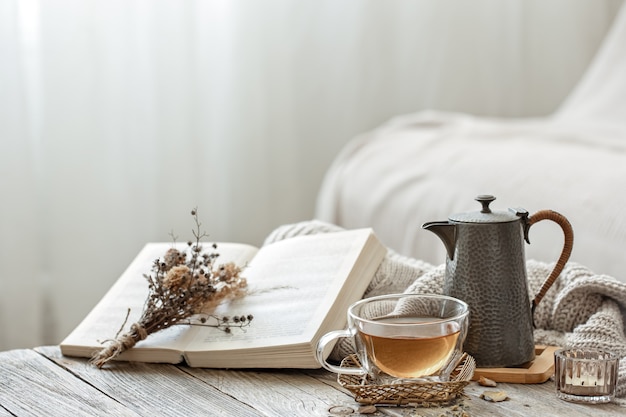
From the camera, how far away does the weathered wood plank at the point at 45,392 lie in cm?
80

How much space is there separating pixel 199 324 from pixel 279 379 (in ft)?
0.39

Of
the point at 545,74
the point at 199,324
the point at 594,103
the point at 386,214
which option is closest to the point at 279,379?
the point at 199,324

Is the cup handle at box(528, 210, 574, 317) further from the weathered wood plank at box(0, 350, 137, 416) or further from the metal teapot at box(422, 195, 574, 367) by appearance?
the weathered wood plank at box(0, 350, 137, 416)

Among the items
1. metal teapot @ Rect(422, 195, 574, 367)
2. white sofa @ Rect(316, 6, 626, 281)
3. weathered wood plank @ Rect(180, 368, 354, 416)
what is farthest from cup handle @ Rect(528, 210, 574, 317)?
white sofa @ Rect(316, 6, 626, 281)

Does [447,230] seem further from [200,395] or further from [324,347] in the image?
[200,395]

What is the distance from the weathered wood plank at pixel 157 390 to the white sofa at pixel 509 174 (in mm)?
693

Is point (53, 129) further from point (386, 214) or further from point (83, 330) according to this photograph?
point (83, 330)

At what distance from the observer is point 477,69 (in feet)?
8.54

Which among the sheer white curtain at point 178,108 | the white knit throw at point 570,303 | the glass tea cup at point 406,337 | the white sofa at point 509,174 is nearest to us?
the glass tea cup at point 406,337

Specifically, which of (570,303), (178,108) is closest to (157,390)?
(570,303)

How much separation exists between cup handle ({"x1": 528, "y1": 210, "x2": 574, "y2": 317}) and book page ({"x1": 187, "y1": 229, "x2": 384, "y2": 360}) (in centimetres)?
19

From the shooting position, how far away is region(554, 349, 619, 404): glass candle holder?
0.75 m

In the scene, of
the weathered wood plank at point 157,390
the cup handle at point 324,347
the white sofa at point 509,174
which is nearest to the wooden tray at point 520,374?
the cup handle at point 324,347

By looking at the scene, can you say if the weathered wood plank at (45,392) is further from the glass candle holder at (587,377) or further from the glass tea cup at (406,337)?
the glass candle holder at (587,377)
